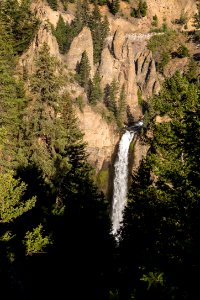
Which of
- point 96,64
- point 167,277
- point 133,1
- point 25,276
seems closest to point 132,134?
point 96,64

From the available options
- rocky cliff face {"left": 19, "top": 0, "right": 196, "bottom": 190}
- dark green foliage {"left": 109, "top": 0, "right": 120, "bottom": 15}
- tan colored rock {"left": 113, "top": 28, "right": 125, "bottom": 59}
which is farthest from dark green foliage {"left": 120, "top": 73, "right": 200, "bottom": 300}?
dark green foliage {"left": 109, "top": 0, "right": 120, "bottom": 15}

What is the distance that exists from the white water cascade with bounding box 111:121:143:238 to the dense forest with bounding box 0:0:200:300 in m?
16.5

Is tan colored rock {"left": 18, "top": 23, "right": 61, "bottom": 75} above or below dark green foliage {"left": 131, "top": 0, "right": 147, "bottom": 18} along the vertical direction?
below

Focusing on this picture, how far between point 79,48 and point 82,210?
163 feet

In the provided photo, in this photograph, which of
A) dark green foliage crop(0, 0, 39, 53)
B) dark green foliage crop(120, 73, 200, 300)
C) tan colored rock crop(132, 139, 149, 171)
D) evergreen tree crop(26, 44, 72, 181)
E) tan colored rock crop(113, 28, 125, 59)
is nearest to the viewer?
dark green foliage crop(120, 73, 200, 300)

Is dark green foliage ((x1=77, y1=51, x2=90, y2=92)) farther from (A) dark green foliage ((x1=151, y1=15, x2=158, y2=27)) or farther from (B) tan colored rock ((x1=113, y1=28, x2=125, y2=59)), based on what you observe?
(A) dark green foliage ((x1=151, y1=15, x2=158, y2=27))

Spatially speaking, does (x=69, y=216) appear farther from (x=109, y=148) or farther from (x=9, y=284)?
(x=109, y=148)

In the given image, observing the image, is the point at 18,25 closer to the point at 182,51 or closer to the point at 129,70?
the point at 129,70

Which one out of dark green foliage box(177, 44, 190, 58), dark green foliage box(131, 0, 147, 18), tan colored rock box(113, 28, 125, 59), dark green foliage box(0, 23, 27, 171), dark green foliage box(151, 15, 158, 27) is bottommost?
dark green foliage box(0, 23, 27, 171)

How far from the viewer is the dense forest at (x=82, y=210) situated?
38.0 feet

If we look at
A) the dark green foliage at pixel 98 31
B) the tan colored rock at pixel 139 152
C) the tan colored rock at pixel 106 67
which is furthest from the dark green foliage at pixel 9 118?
the dark green foliage at pixel 98 31

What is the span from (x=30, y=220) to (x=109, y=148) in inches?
1155

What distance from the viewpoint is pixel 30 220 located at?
932 inches

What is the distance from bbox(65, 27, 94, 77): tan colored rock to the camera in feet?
221
